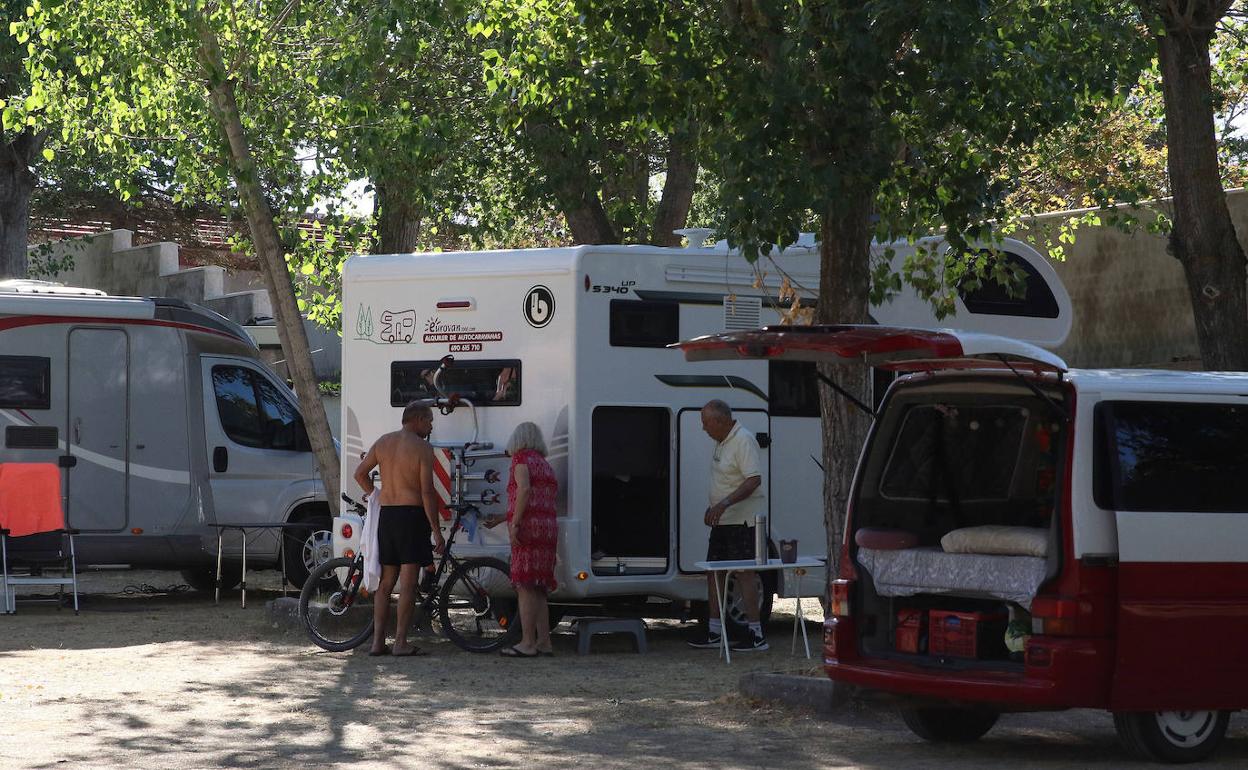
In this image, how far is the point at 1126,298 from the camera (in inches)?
704

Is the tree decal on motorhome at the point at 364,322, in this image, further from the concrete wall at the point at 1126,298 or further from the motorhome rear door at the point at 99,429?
Answer: the concrete wall at the point at 1126,298

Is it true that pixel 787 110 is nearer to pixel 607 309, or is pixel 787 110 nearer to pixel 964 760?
pixel 607 309

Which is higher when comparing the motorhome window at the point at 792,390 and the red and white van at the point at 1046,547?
the motorhome window at the point at 792,390

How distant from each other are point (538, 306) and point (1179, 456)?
5.48 meters

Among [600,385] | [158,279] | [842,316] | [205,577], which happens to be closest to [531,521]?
[600,385]

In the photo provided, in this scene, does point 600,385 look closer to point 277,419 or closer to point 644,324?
point 644,324

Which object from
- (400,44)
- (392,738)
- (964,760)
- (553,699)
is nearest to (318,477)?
(400,44)

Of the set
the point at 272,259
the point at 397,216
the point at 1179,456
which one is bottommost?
the point at 1179,456

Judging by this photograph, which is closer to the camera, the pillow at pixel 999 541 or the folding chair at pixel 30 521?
the pillow at pixel 999 541

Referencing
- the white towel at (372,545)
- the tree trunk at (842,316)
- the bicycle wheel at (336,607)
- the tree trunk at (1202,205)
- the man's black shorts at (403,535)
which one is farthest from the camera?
the bicycle wheel at (336,607)

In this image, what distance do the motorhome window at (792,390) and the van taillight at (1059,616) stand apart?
18.5 ft

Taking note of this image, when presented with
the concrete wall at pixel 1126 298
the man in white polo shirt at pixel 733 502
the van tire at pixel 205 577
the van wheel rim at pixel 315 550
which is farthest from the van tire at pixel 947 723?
the van tire at pixel 205 577

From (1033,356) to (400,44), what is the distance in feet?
29.4

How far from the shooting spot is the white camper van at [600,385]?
1193 centimetres
